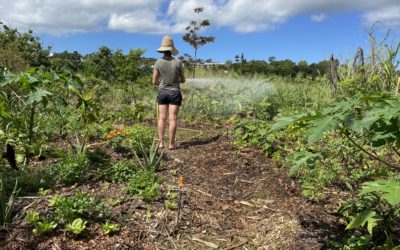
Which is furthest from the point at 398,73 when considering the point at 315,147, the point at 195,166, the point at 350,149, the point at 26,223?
the point at 26,223

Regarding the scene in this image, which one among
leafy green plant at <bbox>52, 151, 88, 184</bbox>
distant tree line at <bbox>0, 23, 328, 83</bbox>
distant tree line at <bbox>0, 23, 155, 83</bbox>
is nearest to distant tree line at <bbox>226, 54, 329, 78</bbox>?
distant tree line at <bbox>0, 23, 328, 83</bbox>

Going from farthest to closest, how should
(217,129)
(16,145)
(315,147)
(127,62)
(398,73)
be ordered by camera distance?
1. (127,62)
2. (217,129)
3. (398,73)
4. (315,147)
5. (16,145)

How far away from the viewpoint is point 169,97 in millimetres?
6742

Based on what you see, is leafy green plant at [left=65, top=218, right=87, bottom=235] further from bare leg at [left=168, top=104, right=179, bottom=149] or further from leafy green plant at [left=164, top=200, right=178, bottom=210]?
bare leg at [left=168, top=104, right=179, bottom=149]

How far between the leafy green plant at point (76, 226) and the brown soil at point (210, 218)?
0.21 ft

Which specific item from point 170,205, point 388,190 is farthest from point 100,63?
point 388,190

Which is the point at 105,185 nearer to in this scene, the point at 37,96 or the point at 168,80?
the point at 37,96

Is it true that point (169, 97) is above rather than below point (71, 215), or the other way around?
above

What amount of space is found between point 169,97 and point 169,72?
0.39 meters

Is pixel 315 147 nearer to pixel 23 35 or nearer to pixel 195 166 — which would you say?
pixel 195 166

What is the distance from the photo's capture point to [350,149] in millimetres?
5152

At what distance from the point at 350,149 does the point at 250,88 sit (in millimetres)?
7123

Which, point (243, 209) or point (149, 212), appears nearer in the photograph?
point (149, 212)

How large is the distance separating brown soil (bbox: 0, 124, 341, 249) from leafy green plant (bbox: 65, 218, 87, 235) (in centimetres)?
6
